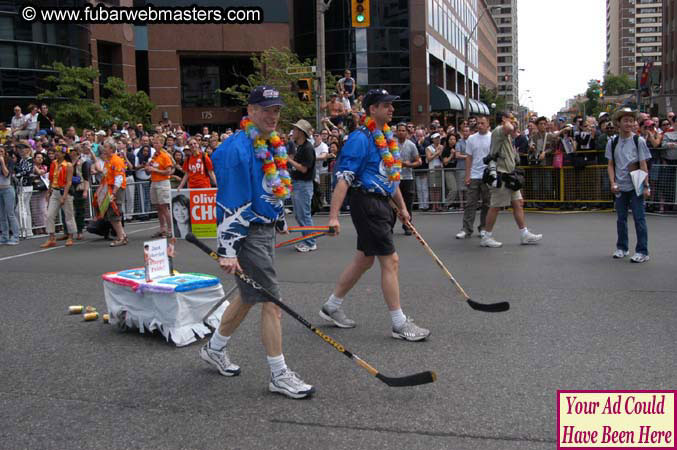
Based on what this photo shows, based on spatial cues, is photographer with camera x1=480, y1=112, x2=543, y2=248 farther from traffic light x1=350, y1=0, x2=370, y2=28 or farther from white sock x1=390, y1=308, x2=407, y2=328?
traffic light x1=350, y1=0, x2=370, y2=28

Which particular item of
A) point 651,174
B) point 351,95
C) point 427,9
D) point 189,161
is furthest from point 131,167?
point 427,9

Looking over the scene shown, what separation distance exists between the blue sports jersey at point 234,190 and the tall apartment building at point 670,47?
8347 centimetres

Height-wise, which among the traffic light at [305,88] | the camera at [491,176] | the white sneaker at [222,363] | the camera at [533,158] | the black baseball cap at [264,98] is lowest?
the white sneaker at [222,363]

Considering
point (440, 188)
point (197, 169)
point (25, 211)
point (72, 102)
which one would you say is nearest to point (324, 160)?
point (440, 188)

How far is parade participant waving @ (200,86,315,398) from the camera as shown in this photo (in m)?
4.46

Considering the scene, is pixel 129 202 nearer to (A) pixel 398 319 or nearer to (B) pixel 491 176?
(B) pixel 491 176

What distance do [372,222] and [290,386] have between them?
1747mm

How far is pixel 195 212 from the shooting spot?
43.3 feet

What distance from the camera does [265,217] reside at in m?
4.64

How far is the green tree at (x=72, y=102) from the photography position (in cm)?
2984

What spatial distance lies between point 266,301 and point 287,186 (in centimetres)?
79

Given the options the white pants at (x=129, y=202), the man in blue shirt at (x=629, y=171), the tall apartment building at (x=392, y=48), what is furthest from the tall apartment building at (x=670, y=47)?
the man in blue shirt at (x=629, y=171)

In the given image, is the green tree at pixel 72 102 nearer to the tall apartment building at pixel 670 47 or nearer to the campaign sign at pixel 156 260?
the campaign sign at pixel 156 260

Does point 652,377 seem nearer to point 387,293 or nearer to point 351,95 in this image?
point 387,293
